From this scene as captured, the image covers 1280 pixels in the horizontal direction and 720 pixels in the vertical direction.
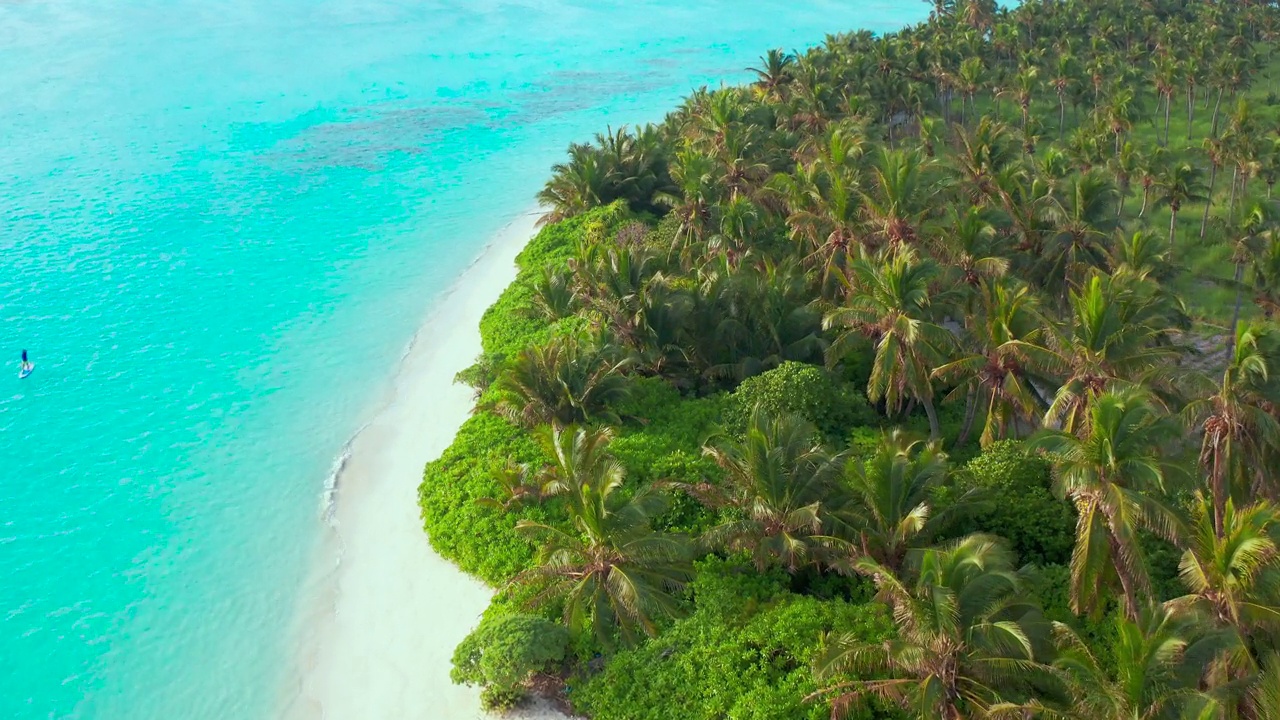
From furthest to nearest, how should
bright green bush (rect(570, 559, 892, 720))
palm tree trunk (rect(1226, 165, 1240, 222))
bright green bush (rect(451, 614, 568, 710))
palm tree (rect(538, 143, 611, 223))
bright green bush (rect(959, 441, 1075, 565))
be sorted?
palm tree (rect(538, 143, 611, 223)), palm tree trunk (rect(1226, 165, 1240, 222)), bright green bush (rect(959, 441, 1075, 565)), bright green bush (rect(451, 614, 568, 710)), bright green bush (rect(570, 559, 892, 720))

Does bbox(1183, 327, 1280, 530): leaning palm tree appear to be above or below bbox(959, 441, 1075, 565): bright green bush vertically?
above

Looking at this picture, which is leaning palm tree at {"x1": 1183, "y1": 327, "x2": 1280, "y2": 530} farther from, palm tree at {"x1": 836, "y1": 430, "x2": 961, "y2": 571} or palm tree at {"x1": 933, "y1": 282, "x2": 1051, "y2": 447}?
palm tree at {"x1": 836, "y1": 430, "x2": 961, "y2": 571}

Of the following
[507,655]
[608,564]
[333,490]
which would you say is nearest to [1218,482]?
[608,564]

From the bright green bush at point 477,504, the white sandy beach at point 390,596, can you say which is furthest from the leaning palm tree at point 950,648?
the bright green bush at point 477,504

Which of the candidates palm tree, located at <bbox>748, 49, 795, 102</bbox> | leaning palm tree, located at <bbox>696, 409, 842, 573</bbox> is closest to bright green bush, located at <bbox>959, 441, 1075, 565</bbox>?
leaning palm tree, located at <bbox>696, 409, 842, 573</bbox>

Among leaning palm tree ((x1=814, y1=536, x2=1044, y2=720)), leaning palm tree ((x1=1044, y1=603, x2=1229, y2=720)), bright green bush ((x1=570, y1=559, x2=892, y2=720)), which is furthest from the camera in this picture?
bright green bush ((x1=570, y1=559, x2=892, y2=720))

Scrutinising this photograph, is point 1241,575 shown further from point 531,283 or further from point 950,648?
point 531,283

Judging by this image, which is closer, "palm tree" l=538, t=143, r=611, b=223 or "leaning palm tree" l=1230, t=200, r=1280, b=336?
"leaning palm tree" l=1230, t=200, r=1280, b=336
